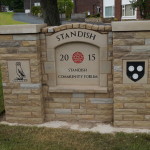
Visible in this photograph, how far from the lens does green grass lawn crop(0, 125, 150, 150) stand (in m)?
4.21

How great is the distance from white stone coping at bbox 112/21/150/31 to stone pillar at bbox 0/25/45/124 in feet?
4.55

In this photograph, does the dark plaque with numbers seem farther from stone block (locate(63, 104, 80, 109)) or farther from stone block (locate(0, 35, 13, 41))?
stone block (locate(0, 35, 13, 41))

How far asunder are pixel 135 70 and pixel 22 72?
204 centimetres

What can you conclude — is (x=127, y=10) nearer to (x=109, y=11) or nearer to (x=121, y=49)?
(x=109, y=11)

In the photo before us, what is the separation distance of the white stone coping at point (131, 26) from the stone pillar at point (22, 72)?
1.39 m

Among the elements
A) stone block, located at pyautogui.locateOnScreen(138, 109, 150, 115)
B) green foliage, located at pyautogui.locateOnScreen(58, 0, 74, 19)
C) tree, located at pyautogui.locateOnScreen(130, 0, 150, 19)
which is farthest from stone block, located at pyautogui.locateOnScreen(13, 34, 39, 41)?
green foliage, located at pyautogui.locateOnScreen(58, 0, 74, 19)

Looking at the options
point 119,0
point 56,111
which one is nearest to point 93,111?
point 56,111

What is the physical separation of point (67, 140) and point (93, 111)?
2.88ft

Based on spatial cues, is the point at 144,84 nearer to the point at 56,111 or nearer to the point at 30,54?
the point at 56,111

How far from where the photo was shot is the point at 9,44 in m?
4.91

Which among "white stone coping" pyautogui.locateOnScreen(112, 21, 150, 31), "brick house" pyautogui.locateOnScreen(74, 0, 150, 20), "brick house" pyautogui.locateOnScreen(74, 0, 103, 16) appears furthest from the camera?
"brick house" pyautogui.locateOnScreen(74, 0, 103, 16)

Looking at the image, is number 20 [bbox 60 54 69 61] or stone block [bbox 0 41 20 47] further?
number 20 [bbox 60 54 69 61]

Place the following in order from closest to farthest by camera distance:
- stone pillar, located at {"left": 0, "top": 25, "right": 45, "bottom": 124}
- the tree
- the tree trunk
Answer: stone pillar, located at {"left": 0, "top": 25, "right": 45, "bottom": 124} < the tree trunk < the tree

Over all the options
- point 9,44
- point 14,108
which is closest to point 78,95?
point 14,108
